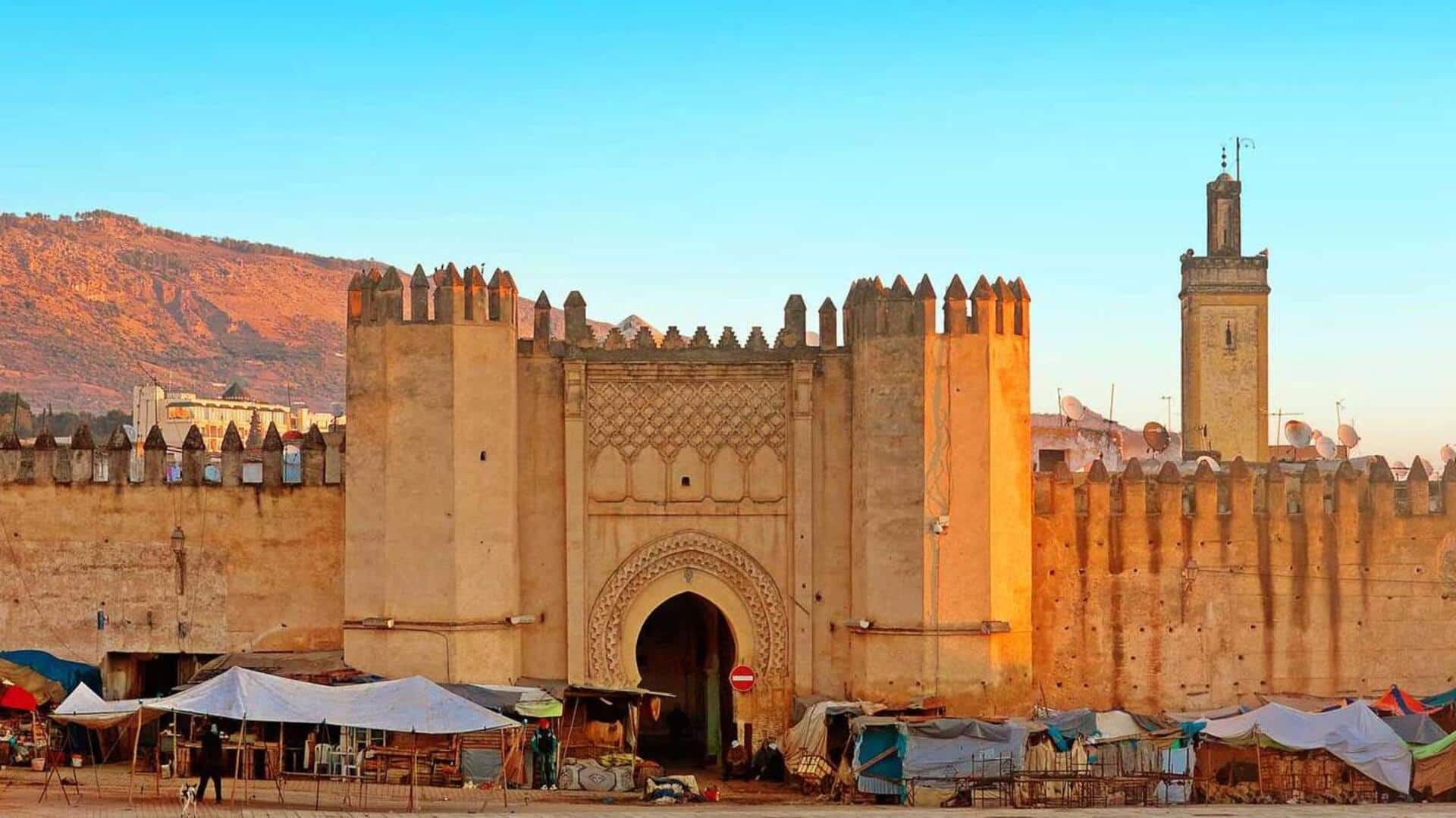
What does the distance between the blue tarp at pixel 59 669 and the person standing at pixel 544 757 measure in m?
5.74

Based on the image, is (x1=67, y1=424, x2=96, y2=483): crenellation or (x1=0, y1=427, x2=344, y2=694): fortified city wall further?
(x1=67, y1=424, x2=96, y2=483): crenellation

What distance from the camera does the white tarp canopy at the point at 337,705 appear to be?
19688 mm

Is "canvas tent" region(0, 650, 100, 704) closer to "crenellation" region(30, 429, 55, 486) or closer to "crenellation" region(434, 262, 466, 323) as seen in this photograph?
"crenellation" region(30, 429, 55, 486)

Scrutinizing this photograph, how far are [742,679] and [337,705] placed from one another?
16.4 ft

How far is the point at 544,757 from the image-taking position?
2159 centimetres

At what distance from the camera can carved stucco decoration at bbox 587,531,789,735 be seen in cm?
2325

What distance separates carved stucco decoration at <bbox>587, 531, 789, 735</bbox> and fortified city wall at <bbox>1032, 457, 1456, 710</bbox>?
3.02m

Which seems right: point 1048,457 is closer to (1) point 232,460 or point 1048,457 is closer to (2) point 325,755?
(1) point 232,460

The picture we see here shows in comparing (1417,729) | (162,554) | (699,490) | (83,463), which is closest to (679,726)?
(699,490)

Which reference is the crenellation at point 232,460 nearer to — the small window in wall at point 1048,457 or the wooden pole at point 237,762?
the wooden pole at point 237,762

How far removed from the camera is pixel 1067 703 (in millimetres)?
23812

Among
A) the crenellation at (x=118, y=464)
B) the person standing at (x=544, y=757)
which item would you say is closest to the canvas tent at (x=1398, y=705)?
the person standing at (x=544, y=757)

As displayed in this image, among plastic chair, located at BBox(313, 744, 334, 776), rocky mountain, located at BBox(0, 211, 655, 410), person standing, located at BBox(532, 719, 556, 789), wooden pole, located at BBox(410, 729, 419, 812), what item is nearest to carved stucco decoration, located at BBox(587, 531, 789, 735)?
person standing, located at BBox(532, 719, 556, 789)

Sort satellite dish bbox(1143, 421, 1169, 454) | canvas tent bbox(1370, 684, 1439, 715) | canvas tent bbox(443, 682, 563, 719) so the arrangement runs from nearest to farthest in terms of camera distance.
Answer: canvas tent bbox(443, 682, 563, 719) → canvas tent bbox(1370, 684, 1439, 715) → satellite dish bbox(1143, 421, 1169, 454)
